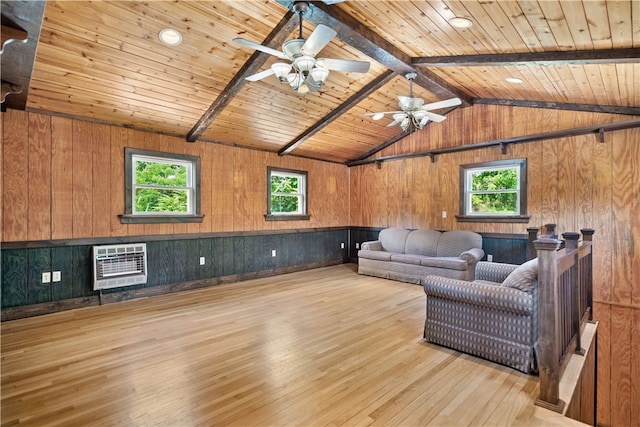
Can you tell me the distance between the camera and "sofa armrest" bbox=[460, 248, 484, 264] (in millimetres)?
5555

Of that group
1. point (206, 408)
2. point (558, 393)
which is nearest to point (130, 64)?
point (206, 408)

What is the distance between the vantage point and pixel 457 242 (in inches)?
243

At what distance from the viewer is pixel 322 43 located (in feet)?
9.52

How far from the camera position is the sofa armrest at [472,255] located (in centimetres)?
555

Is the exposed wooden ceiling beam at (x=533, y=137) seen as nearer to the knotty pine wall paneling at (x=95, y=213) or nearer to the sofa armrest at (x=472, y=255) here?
the sofa armrest at (x=472, y=255)

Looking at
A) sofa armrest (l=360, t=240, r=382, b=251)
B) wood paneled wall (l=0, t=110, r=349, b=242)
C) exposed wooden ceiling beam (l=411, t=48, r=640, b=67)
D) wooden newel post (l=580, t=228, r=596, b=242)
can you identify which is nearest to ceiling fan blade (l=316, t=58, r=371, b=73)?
exposed wooden ceiling beam (l=411, t=48, r=640, b=67)

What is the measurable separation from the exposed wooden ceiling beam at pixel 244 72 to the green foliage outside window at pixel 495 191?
14.9 ft

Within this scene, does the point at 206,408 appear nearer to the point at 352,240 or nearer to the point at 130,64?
the point at 130,64

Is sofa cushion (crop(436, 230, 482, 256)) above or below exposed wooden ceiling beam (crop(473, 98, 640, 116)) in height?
below

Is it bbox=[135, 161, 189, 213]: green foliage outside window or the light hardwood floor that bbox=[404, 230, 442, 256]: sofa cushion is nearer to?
the light hardwood floor

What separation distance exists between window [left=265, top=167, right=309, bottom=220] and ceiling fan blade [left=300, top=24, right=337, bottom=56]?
401 cm

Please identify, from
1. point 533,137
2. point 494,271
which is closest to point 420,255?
point 494,271

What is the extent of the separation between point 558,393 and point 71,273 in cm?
547

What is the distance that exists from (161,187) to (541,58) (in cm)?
534
